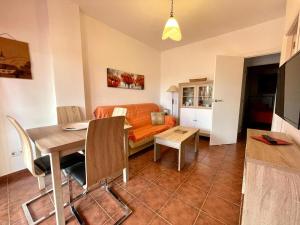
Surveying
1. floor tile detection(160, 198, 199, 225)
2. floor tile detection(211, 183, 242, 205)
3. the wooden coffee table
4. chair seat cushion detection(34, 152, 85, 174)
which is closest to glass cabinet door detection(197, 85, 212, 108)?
the wooden coffee table

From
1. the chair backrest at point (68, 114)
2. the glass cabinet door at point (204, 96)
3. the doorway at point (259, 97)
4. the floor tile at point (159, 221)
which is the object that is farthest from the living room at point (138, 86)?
the doorway at point (259, 97)

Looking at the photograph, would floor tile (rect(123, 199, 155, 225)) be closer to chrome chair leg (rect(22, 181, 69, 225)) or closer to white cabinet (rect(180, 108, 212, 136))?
chrome chair leg (rect(22, 181, 69, 225))

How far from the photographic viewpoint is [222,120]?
298cm

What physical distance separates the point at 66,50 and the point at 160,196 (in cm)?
247

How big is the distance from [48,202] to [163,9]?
10.1 ft

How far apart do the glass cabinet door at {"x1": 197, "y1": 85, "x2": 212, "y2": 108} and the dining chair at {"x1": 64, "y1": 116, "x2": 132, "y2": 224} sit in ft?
8.89

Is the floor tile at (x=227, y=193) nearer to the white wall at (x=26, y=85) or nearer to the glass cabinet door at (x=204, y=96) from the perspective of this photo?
the glass cabinet door at (x=204, y=96)

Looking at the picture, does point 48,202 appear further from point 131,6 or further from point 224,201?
point 131,6

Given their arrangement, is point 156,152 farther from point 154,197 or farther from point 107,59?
point 107,59

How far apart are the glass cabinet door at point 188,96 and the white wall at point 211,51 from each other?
1.31 feet

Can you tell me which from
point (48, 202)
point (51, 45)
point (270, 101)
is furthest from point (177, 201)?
point (270, 101)

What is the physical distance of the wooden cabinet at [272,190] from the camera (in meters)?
0.70

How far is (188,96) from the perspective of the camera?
12.0 feet

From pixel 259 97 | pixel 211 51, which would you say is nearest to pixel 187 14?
pixel 211 51
